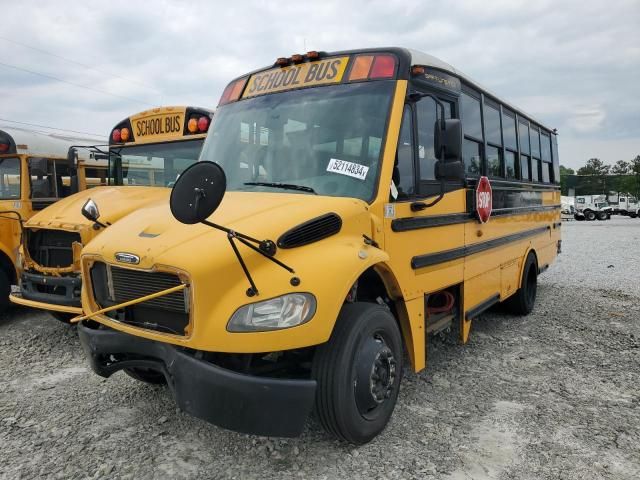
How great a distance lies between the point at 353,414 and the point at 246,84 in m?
2.69

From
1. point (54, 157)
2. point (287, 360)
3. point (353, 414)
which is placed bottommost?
Answer: point (353, 414)

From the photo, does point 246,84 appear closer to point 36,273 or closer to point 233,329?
point 233,329

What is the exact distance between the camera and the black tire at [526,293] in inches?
250

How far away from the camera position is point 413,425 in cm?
345

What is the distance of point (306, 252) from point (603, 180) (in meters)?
90.7

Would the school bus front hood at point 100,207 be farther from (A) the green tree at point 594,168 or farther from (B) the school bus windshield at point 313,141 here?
(A) the green tree at point 594,168

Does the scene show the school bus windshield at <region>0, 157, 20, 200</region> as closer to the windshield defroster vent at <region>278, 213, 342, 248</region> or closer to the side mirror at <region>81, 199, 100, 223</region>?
the side mirror at <region>81, 199, 100, 223</region>

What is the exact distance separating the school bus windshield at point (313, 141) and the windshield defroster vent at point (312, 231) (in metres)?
0.38

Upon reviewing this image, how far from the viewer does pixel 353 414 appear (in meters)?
2.89

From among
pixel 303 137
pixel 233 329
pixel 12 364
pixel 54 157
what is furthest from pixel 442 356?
pixel 54 157

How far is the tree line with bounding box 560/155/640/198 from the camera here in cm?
6525

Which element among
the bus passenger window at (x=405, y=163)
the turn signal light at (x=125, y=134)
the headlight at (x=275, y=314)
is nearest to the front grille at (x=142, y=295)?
the headlight at (x=275, y=314)

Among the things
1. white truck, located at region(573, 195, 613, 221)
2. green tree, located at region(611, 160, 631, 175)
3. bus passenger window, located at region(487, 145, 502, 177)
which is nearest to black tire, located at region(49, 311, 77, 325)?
bus passenger window, located at region(487, 145, 502, 177)

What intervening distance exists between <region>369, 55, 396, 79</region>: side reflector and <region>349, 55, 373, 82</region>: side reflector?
37mm
